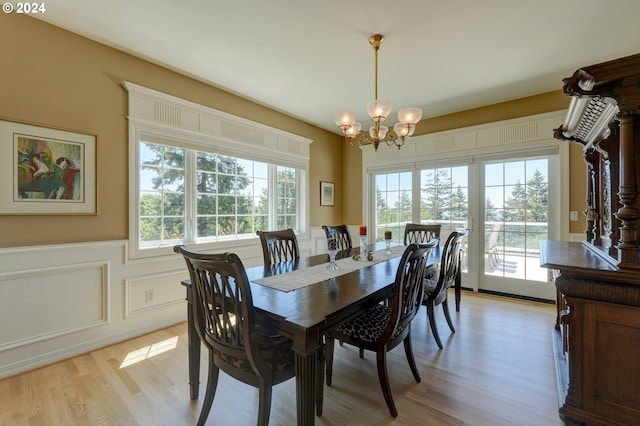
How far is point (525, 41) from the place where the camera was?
2.38 m

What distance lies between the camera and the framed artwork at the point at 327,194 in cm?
493

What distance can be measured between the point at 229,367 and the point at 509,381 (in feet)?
6.19

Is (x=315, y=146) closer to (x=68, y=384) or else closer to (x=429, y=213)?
(x=429, y=213)

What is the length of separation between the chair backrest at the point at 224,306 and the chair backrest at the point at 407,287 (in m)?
0.76

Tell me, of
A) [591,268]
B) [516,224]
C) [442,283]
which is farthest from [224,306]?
[516,224]

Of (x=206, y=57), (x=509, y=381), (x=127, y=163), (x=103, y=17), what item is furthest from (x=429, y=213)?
(x=103, y=17)

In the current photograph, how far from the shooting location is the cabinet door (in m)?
1.34

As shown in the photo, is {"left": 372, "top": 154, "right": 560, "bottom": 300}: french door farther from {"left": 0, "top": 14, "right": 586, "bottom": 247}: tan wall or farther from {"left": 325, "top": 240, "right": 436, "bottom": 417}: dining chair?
{"left": 325, "top": 240, "right": 436, "bottom": 417}: dining chair

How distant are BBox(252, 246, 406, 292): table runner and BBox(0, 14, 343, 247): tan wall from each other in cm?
176

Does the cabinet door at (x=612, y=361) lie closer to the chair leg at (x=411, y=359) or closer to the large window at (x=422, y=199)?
the chair leg at (x=411, y=359)

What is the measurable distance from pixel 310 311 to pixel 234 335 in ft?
1.27

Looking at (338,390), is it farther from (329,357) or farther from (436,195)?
(436,195)

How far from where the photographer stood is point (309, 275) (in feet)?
6.53

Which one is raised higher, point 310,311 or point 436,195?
point 436,195
